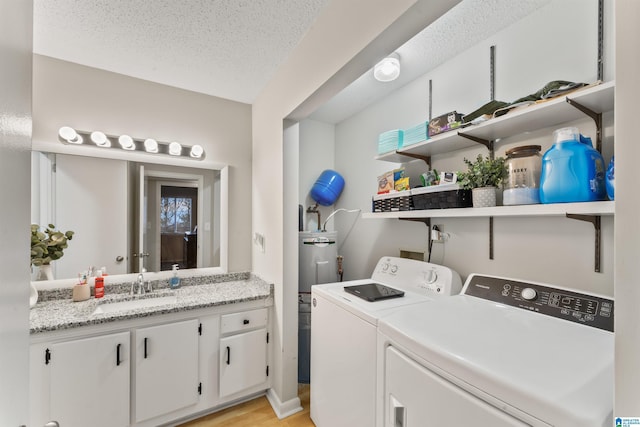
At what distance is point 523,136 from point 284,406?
225 centimetres

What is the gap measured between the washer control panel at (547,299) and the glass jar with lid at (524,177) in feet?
1.30

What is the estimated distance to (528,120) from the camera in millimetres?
1248

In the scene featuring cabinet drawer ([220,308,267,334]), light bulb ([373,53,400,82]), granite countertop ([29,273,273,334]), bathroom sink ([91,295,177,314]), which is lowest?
cabinet drawer ([220,308,267,334])

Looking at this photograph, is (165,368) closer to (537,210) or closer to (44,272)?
(44,272)

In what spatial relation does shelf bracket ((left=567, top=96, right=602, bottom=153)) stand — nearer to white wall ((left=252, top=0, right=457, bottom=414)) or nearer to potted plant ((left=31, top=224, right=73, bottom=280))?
white wall ((left=252, top=0, right=457, bottom=414))

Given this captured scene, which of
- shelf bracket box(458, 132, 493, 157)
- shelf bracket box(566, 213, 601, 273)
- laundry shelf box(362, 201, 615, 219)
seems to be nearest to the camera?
laundry shelf box(362, 201, 615, 219)

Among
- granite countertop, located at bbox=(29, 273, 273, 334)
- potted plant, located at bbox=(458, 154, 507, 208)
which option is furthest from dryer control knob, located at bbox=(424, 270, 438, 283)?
granite countertop, located at bbox=(29, 273, 273, 334)

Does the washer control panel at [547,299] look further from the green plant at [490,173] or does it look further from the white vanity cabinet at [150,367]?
the white vanity cabinet at [150,367]

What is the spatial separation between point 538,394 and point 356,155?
221 cm

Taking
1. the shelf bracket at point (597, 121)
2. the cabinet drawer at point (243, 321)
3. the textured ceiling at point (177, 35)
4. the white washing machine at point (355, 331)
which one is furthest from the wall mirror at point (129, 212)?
the shelf bracket at point (597, 121)

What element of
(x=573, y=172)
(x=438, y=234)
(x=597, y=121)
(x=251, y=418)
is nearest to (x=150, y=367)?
(x=251, y=418)

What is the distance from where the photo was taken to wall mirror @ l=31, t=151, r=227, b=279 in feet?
6.15

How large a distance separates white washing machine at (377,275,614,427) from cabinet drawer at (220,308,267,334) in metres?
1.11

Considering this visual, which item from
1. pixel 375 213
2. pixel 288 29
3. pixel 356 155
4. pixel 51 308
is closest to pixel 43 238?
pixel 51 308
